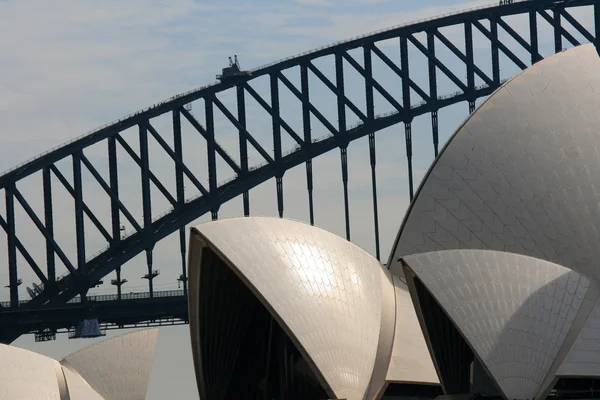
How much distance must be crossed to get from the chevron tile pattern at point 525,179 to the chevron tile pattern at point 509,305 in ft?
22.7

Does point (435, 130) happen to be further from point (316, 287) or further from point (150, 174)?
point (316, 287)

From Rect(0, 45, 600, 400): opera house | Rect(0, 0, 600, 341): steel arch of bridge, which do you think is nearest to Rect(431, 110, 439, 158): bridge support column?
Rect(0, 0, 600, 341): steel arch of bridge

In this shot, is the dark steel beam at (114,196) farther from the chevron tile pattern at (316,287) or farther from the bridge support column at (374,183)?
the chevron tile pattern at (316,287)

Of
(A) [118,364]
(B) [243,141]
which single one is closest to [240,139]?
(B) [243,141]

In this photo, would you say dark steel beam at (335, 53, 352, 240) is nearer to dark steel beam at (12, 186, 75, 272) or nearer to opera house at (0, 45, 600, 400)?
dark steel beam at (12, 186, 75, 272)

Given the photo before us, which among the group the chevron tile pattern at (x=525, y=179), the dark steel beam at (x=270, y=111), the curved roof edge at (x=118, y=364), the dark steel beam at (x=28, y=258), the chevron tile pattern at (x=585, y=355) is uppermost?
the dark steel beam at (x=270, y=111)

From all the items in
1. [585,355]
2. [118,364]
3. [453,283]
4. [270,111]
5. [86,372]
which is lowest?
[585,355]

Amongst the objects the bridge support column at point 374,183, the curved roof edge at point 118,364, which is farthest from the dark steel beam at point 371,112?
the curved roof edge at point 118,364

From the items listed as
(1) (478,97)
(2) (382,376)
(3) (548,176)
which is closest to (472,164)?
(3) (548,176)

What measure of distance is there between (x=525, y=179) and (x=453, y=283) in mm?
12311

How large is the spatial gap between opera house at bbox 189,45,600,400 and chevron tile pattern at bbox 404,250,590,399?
5cm

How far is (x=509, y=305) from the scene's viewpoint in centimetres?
5897

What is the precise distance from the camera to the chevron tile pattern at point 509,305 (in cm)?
5712

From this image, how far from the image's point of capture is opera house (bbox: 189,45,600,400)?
58469mm
